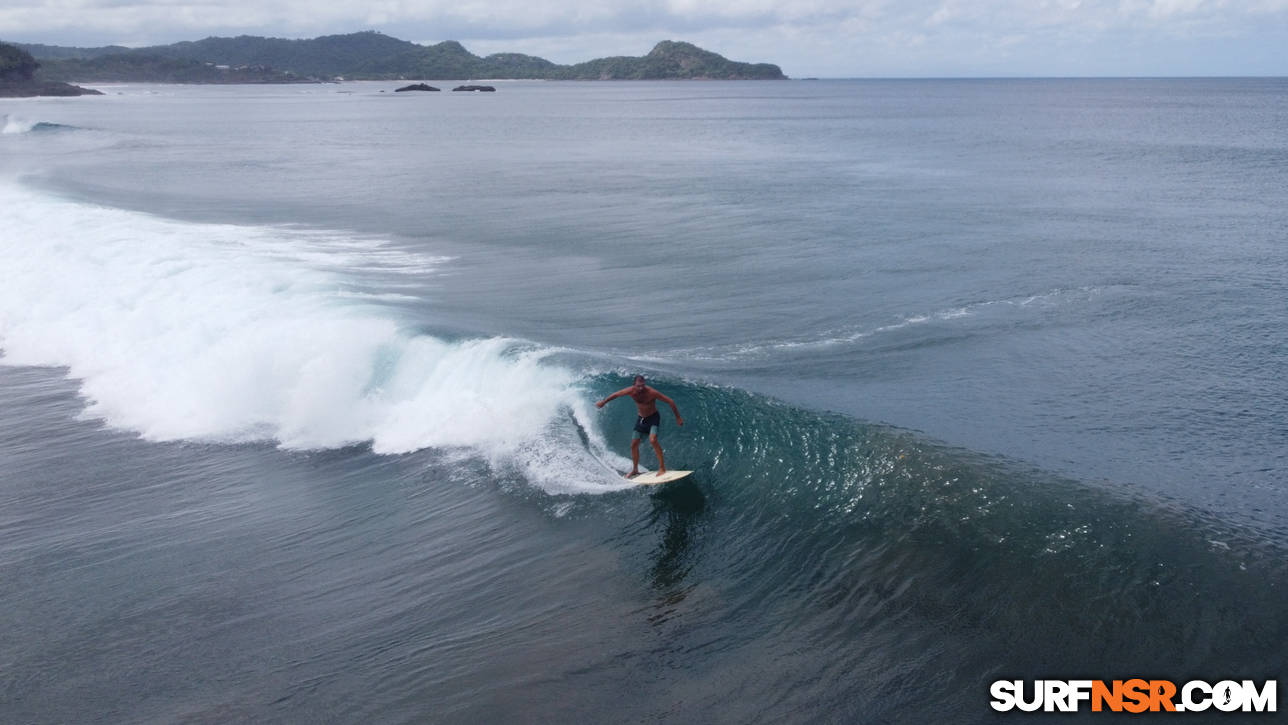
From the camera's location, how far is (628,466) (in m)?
17.8

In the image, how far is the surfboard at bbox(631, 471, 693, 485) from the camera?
55.1 feet

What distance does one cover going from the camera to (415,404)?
20.6m

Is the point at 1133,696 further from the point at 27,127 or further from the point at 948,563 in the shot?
the point at 27,127

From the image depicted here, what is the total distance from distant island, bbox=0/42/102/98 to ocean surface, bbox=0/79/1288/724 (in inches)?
6352

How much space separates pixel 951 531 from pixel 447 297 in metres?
17.6

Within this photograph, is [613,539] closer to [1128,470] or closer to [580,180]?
[1128,470]

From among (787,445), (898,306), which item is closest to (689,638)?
(787,445)

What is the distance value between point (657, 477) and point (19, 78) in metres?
199

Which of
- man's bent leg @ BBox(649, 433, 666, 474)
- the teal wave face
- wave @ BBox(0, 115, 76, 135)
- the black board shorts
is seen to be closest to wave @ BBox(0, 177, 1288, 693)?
the teal wave face

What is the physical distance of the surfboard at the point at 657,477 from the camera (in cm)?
1679

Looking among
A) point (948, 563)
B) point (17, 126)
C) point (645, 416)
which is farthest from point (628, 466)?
point (17, 126)

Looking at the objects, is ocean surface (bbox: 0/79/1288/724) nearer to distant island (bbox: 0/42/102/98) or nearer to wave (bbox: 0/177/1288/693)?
wave (bbox: 0/177/1288/693)

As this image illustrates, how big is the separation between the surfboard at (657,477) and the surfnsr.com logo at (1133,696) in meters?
6.75

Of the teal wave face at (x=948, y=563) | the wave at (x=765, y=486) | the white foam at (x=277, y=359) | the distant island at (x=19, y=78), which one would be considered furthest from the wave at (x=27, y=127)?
the teal wave face at (x=948, y=563)
